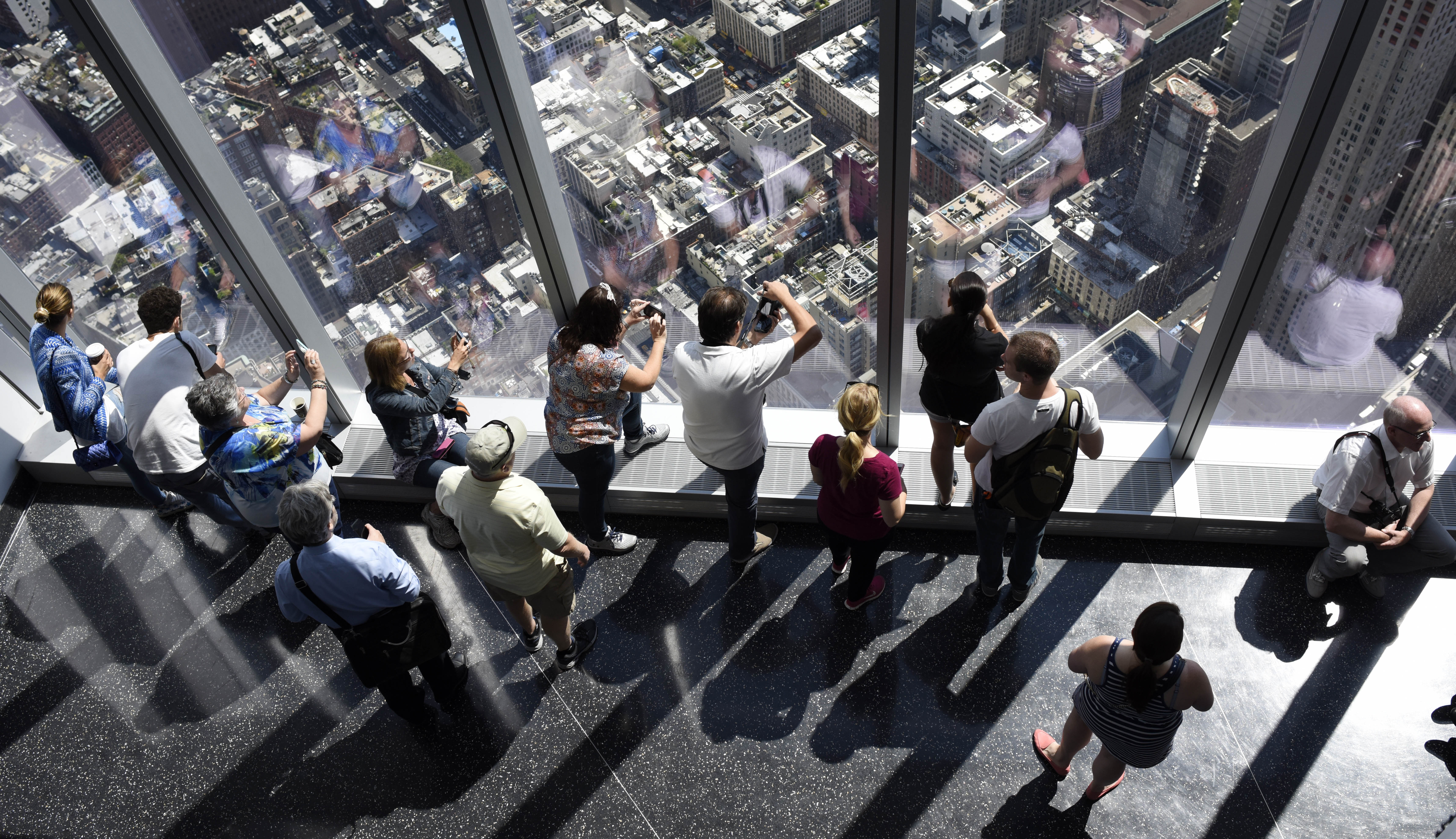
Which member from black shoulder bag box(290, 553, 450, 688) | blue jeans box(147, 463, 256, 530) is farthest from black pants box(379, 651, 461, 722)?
blue jeans box(147, 463, 256, 530)

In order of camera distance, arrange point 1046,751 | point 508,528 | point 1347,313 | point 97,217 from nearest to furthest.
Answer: point 508,528, point 1046,751, point 1347,313, point 97,217

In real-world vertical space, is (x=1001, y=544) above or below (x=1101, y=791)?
above

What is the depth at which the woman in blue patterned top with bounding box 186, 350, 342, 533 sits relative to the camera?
3.58m

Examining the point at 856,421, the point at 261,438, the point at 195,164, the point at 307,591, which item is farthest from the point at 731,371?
the point at 195,164

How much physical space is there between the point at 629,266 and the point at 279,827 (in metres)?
2.75

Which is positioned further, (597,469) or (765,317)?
(597,469)

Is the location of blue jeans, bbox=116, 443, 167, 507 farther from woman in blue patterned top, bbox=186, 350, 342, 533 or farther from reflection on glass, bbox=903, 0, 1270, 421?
reflection on glass, bbox=903, 0, 1270, 421

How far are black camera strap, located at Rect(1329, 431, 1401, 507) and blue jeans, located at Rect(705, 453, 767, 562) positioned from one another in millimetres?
2380

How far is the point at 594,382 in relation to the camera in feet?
12.0

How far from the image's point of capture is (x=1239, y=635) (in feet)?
13.3

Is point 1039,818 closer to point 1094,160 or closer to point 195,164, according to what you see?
point 1094,160

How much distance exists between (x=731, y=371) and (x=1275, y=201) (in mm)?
2064

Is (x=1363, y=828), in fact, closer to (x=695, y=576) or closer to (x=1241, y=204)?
(x=1241, y=204)

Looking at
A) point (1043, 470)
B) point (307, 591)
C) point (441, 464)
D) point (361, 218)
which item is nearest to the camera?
point (307, 591)
